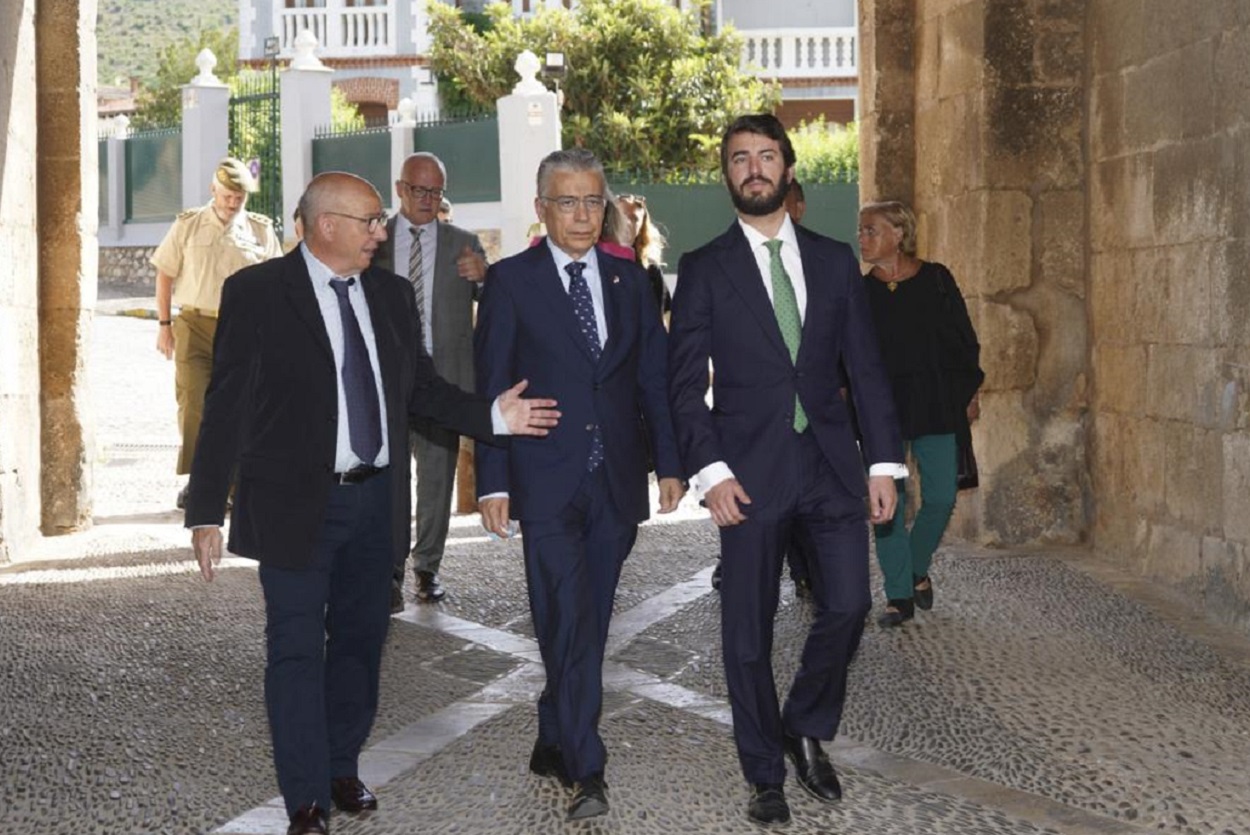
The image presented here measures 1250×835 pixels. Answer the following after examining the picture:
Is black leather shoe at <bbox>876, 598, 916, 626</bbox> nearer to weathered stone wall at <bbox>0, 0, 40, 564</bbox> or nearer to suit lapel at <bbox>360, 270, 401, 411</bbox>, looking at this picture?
suit lapel at <bbox>360, 270, 401, 411</bbox>

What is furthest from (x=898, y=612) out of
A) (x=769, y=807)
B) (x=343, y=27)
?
(x=343, y=27)

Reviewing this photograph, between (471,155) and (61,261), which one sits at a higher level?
(471,155)

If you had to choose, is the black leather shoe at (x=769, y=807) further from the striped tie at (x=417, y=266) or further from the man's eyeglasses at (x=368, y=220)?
the striped tie at (x=417, y=266)

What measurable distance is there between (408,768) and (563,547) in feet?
2.97

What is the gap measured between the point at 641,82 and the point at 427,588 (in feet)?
75.4

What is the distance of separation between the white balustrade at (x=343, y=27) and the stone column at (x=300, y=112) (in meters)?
10.9

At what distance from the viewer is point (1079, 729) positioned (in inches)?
217

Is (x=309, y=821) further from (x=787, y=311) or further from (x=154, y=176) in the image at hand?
(x=154, y=176)

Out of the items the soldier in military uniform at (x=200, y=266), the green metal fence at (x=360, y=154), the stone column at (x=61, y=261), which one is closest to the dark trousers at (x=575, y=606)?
the soldier in military uniform at (x=200, y=266)

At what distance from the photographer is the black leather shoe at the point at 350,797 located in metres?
4.68

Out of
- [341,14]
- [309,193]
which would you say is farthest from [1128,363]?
[341,14]

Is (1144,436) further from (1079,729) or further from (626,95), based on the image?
(626,95)

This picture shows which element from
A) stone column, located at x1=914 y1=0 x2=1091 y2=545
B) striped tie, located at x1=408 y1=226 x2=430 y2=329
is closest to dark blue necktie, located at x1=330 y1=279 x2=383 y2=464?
striped tie, located at x1=408 y1=226 x2=430 y2=329

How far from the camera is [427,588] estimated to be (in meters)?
7.79
